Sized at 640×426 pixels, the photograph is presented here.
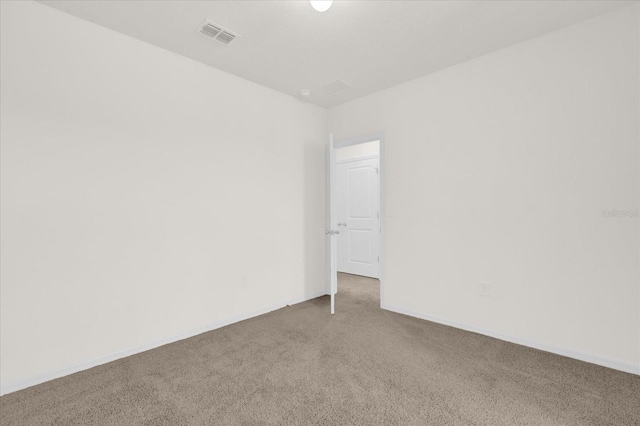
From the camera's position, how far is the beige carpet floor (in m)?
1.76

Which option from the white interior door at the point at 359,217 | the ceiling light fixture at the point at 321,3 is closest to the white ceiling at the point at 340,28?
the ceiling light fixture at the point at 321,3

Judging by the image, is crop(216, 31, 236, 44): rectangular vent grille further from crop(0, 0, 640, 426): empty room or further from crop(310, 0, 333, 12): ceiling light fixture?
crop(310, 0, 333, 12): ceiling light fixture

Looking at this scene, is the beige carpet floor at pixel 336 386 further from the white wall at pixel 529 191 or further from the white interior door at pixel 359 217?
the white interior door at pixel 359 217

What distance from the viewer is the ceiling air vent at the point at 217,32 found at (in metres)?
2.42

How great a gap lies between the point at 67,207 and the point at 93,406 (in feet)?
4.58

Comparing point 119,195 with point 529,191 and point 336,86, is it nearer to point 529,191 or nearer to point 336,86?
point 336,86

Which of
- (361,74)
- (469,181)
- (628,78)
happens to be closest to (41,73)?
(361,74)

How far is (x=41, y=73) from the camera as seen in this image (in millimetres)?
2176

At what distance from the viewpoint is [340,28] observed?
96.7 inches

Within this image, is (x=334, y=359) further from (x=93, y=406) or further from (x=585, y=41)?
(x=585, y=41)

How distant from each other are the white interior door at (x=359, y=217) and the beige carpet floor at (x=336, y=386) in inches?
102

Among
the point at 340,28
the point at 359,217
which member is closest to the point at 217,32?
the point at 340,28

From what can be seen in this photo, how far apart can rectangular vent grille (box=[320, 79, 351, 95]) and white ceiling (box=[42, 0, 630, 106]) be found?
26cm

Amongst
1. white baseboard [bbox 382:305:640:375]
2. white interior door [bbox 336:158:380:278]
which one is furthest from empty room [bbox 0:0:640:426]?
Result: white interior door [bbox 336:158:380:278]
